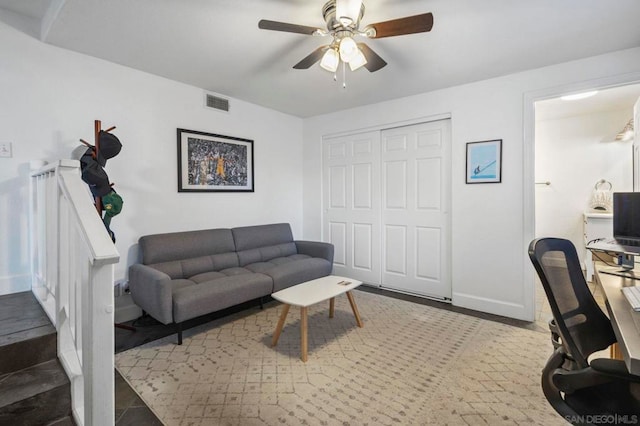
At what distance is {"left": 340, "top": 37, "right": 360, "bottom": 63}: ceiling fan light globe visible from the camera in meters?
1.95

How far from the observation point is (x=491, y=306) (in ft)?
10.7

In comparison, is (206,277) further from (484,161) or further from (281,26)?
(484,161)

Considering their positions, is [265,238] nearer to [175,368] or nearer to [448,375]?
[175,368]

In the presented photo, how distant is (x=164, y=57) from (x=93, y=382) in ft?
8.84

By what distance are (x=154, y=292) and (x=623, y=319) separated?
2930 millimetres

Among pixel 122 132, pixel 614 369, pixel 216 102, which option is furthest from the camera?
pixel 216 102

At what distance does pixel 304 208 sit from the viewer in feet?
16.4

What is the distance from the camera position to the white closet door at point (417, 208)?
144 inches

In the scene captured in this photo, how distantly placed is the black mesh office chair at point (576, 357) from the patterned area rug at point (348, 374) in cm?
63

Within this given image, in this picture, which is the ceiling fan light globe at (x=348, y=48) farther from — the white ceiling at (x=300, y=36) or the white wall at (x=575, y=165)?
the white wall at (x=575, y=165)

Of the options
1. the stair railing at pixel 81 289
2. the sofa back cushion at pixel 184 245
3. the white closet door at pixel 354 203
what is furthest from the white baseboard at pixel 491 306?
the stair railing at pixel 81 289

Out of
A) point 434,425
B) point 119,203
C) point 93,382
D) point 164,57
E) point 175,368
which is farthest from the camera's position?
point 164,57

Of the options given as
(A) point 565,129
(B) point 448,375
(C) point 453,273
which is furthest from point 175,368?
(A) point 565,129

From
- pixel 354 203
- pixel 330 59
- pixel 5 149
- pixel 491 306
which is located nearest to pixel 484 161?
pixel 491 306
